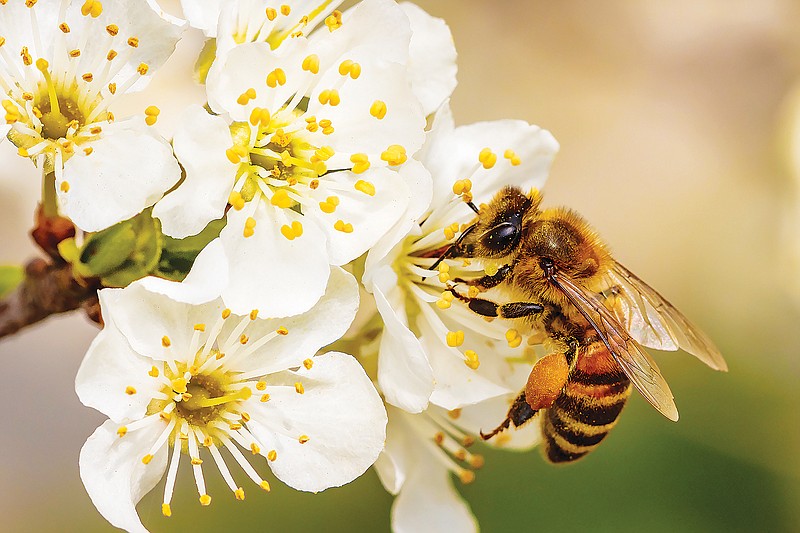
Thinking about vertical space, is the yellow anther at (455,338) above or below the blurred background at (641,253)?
above

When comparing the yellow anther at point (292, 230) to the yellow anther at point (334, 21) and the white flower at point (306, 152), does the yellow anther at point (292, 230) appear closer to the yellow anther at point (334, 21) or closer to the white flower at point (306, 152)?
the white flower at point (306, 152)

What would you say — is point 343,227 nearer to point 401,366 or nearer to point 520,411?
point 401,366

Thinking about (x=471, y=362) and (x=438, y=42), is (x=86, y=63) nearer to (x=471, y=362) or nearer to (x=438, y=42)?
(x=438, y=42)

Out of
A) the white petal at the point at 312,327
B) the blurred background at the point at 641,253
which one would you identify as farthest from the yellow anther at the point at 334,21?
the blurred background at the point at 641,253

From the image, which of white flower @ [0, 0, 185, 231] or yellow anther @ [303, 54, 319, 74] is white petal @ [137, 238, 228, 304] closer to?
white flower @ [0, 0, 185, 231]

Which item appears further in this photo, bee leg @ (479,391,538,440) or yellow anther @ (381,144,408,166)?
bee leg @ (479,391,538,440)

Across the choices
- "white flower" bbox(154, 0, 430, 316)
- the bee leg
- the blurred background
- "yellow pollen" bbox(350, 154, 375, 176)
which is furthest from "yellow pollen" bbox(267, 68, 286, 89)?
the blurred background

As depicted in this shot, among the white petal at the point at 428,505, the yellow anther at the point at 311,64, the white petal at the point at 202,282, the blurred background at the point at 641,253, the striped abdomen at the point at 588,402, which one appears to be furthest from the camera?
the blurred background at the point at 641,253

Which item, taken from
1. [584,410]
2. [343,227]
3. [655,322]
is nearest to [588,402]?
[584,410]
